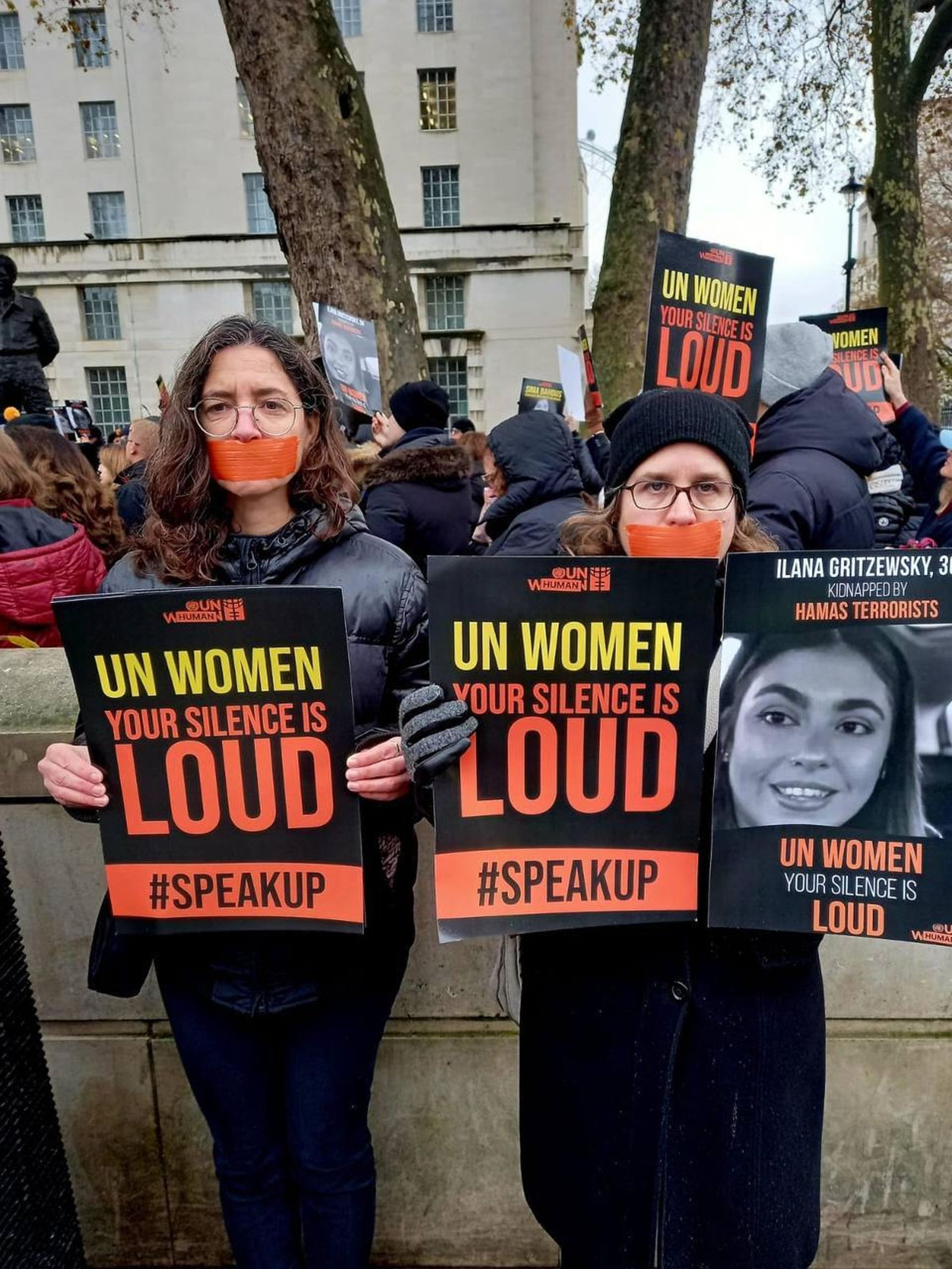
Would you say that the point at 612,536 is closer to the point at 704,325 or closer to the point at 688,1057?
the point at 688,1057

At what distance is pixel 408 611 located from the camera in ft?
5.84

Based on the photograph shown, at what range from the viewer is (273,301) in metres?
31.4

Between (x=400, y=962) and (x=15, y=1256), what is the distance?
1.03 metres

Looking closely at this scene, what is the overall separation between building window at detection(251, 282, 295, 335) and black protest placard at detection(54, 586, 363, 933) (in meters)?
31.7

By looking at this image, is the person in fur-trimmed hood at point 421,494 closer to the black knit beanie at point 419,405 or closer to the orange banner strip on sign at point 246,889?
the black knit beanie at point 419,405

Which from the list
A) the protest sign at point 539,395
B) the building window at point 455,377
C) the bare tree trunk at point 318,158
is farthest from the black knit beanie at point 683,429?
the building window at point 455,377

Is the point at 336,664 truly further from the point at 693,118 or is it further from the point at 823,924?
the point at 693,118

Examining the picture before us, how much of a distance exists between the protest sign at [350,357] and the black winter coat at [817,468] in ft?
7.88

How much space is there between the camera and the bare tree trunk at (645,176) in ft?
23.5

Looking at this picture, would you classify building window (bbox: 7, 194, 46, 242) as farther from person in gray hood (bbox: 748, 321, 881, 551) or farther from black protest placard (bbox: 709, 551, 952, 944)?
black protest placard (bbox: 709, 551, 952, 944)

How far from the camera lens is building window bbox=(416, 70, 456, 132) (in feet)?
98.3

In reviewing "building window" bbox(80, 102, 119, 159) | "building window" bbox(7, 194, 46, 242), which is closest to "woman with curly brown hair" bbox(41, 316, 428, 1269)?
"building window" bbox(80, 102, 119, 159)

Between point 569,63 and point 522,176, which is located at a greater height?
point 569,63

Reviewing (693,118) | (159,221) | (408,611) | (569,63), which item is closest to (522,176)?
(569,63)
